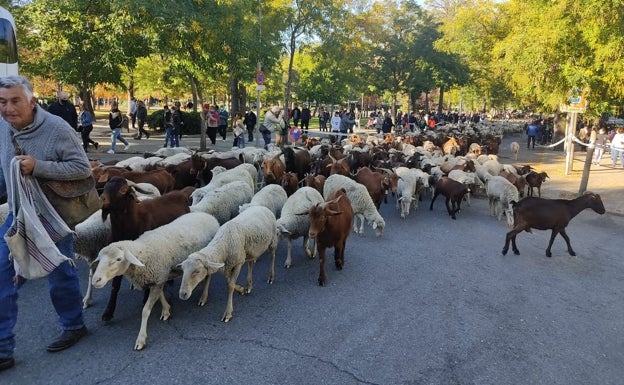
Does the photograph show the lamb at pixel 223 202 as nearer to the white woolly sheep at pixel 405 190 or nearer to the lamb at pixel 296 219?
the lamb at pixel 296 219

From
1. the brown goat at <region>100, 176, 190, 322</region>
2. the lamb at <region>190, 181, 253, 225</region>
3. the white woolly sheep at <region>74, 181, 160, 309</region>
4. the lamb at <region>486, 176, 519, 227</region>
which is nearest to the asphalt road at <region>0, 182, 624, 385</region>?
the brown goat at <region>100, 176, 190, 322</region>

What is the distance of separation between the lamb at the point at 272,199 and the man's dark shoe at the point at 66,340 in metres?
2.99

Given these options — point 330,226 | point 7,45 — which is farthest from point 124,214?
point 7,45

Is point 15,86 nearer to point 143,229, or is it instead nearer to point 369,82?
point 143,229

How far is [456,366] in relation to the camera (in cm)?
403

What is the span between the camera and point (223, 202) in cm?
664

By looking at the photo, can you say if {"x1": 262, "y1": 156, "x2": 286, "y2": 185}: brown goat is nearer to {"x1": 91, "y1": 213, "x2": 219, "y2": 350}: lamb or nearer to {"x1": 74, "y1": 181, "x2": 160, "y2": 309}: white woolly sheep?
{"x1": 91, "y1": 213, "x2": 219, "y2": 350}: lamb

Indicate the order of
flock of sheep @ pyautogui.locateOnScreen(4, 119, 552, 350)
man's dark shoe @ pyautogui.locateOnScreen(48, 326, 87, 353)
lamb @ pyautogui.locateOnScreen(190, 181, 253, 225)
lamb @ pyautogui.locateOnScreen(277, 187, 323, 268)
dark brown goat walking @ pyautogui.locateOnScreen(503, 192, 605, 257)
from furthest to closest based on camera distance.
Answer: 1. dark brown goat walking @ pyautogui.locateOnScreen(503, 192, 605, 257)
2. lamb @ pyautogui.locateOnScreen(190, 181, 253, 225)
3. lamb @ pyautogui.locateOnScreen(277, 187, 323, 268)
4. flock of sheep @ pyautogui.locateOnScreen(4, 119, 552, 350)
5. man's dark shoe @ pyautogui.locateOnScreen(48, 326, 87, 353)

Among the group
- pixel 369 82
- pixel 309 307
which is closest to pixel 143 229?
pixel 309 307

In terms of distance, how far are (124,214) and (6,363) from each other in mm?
1740

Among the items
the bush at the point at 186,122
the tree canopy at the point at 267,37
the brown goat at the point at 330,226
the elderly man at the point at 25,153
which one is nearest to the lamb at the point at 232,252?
the brown goat at the point at 330,226

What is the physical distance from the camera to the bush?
24.3 metres

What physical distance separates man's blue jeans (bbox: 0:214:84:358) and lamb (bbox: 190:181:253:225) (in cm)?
A: 238

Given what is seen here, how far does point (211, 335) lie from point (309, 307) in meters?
1.24
